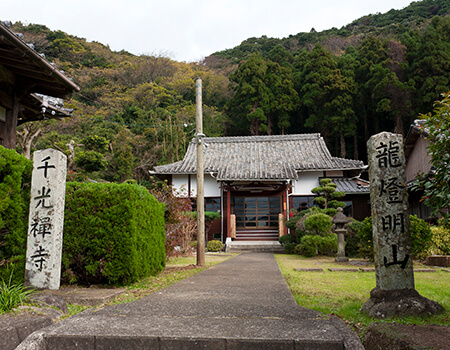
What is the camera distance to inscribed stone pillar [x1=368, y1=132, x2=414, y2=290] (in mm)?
3555

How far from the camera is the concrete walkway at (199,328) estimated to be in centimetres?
247

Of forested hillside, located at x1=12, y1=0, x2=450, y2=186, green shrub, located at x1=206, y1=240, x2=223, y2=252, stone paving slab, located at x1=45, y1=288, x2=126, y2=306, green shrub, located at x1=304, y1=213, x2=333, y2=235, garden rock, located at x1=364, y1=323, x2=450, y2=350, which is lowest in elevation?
green shrub, located at x1=206, y1=240, x2=223, y2=252

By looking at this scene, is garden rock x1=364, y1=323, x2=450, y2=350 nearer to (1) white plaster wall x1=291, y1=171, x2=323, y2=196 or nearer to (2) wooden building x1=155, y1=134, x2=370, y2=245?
(2) wooden building x1=155, y1=134, x2=370, y2=245

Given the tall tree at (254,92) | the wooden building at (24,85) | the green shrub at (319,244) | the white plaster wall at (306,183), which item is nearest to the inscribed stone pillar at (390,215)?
the wooden building at (24,85)

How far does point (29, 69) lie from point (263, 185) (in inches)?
525

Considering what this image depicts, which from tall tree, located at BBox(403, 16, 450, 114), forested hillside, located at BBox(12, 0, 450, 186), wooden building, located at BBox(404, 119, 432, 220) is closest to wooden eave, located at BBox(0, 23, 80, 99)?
forested hillside, located at BBox(12, 0, 450, 186)

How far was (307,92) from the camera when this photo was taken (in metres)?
27.1

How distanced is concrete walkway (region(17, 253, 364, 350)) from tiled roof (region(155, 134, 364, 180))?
517 inches

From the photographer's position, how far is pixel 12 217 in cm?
421

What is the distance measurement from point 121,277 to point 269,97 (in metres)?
24.9

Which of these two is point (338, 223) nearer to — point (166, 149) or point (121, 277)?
point (121, 277)

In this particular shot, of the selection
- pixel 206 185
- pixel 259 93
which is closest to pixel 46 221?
pixel 206 185

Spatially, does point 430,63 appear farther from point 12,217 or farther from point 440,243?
point 12,217

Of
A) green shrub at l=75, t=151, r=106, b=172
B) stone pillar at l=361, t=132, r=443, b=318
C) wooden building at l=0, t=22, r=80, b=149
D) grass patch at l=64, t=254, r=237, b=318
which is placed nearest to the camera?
stone pillar at l=361, t=132, r=443, b=318
